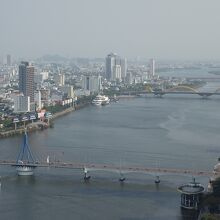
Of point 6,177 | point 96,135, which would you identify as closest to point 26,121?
point 96,135

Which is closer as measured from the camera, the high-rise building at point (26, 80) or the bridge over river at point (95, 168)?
the bridge over river at point (95, 168)

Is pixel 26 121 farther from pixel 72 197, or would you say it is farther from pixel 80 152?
pixel 72 197

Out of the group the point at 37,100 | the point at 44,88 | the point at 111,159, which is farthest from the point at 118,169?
the point at 44,88

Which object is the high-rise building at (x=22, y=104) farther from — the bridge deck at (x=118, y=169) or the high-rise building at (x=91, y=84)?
the high-rise building at (x=91, y=84)

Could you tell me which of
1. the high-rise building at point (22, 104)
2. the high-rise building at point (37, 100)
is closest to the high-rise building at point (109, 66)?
the high-rise building at point (37, 100)

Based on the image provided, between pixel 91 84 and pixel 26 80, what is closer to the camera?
pixel 26 80

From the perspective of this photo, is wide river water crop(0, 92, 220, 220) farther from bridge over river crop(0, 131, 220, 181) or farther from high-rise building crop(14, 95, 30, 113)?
high-rise building crop(14, 95, 30, 113)

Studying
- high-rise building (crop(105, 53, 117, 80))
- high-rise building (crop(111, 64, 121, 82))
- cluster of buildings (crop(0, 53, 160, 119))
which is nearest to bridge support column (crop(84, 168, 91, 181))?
cluster of buildings (crop(0, 53, 160, 119))

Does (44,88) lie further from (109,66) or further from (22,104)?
(109,66)
